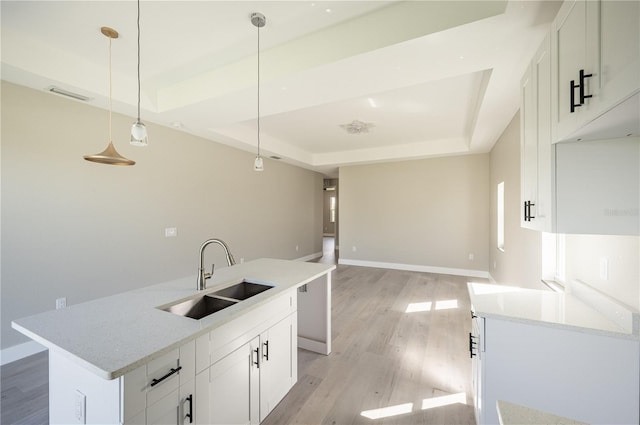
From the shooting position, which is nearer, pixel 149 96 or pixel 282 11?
pixel 282 11

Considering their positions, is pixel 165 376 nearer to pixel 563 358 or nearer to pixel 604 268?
pixel 563 358

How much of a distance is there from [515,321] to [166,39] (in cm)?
323

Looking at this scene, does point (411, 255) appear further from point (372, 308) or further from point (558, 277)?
point (558, 277)

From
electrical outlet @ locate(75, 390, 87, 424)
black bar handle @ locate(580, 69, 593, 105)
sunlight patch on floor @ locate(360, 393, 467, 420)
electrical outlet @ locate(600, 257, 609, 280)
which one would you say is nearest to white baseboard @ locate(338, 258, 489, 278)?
sunlight patch on floor @ locate(360, 393, 467, 420)

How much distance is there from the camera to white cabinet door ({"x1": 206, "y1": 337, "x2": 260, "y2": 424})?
1.35 m

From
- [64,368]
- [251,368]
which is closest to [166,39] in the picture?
[64,368]

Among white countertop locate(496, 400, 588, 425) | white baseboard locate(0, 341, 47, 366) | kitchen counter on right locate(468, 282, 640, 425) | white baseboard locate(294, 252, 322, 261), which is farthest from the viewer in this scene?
white baseboard locate(294, 252, 322, 261)

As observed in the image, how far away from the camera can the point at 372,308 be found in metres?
3.82

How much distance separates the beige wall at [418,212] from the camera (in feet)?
18.4

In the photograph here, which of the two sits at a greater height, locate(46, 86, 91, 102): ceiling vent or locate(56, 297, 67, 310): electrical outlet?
locate(46, 86, 91, 102): ceiling vent

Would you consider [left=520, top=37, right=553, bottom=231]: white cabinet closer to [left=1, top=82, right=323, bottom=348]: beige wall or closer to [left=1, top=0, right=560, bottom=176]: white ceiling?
[left=1, top=0, right=560, bottom=176]: white ceiling

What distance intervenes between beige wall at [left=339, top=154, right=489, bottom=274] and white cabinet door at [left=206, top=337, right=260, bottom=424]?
5.24 meters

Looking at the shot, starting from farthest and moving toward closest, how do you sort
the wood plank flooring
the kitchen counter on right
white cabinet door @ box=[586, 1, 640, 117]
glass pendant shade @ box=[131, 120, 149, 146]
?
the wood plank flooring → glass pendant shade @ box=[131, 120, 149, 146] → the kitchen counter on right → white cabinet door @ box=[586, 1, 640, 117]

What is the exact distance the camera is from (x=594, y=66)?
39.6 inches
